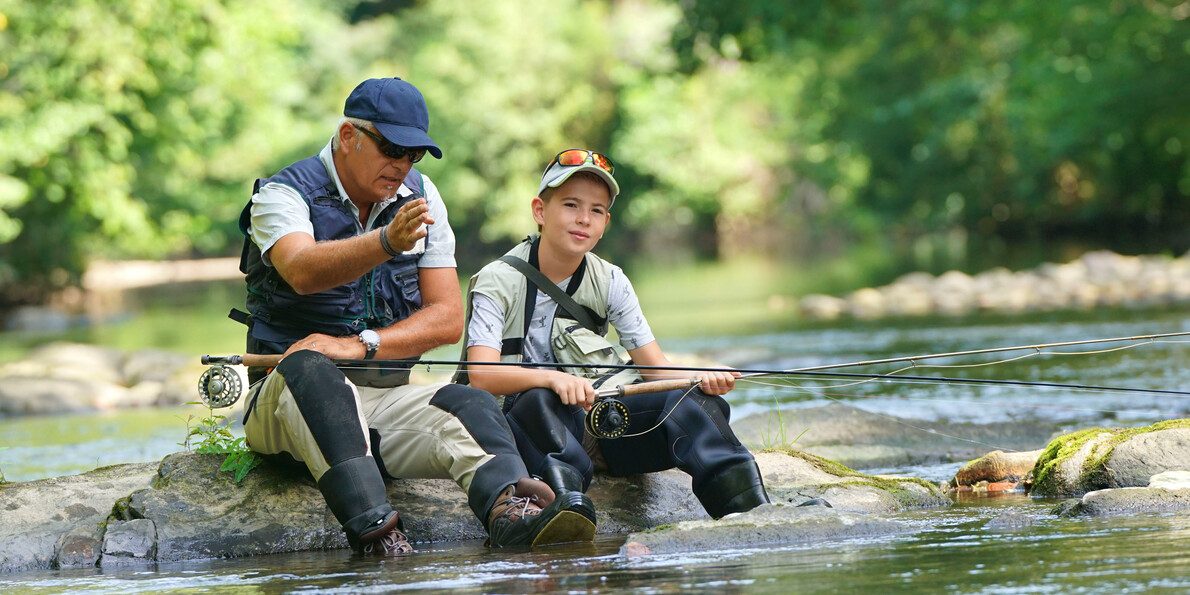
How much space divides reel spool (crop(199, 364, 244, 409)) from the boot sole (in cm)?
102

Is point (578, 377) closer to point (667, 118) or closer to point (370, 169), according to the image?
point (370, 169)

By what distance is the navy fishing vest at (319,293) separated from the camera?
4.10 metres

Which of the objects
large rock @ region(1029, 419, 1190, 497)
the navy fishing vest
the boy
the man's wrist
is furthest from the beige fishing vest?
large rock @ region(1029, 419, 1190, 497)

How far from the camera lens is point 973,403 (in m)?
8.26

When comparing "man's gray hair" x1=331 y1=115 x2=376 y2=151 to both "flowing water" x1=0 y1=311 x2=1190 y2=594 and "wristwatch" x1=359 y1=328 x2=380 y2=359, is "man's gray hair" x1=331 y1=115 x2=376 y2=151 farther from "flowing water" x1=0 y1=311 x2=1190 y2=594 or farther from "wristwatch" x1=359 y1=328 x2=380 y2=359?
"flowing water" x1=0 y1=311 x2=1190 y2=594

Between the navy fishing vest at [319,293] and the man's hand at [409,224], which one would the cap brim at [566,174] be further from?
the man's hand at [409,224]

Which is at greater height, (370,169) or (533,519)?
(370,169)

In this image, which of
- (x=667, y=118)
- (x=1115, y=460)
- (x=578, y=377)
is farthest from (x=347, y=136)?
(x=667, y=118)

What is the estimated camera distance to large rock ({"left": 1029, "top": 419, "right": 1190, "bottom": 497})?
4.48m

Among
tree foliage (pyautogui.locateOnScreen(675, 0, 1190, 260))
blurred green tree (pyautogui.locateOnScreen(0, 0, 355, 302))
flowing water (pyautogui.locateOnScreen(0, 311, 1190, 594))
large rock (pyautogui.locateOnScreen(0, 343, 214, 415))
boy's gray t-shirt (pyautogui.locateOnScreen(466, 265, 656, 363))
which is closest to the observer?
flowing water (pyautogui.locateOnScreen(0, 311, 1190, 594))

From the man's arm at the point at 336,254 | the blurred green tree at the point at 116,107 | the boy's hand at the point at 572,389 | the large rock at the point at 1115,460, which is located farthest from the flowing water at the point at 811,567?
the blurred green tree at the point at 116,107

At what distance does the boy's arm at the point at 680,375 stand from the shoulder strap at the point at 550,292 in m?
0.21

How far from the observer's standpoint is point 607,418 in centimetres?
420

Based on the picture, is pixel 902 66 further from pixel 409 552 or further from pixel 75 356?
pixel 409 552
